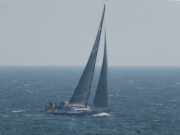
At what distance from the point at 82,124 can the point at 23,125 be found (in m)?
10.5

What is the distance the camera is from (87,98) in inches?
3211

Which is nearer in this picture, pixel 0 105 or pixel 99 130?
pixel 99 130

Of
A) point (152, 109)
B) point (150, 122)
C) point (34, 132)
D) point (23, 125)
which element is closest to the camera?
point (34, 132)

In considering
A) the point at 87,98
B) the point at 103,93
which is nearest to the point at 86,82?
the point at 87,98

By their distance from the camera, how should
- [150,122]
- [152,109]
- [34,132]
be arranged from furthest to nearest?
[152,109]
[150,122]
[34,132]

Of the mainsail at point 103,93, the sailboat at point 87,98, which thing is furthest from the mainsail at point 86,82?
the mainsail at point 103,93

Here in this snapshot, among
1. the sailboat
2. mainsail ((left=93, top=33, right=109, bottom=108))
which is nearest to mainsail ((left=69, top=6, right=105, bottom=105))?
the sailboat

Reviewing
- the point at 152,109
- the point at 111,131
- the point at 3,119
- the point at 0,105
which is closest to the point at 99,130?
the point at 111,131

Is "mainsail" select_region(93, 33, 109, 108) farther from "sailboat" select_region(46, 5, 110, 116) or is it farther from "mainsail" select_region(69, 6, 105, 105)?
"mainsail" select_region(69, 6, 105, 105)

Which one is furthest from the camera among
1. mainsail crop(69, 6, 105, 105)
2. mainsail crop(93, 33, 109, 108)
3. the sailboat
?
mainsail crop(69, 6, 105, 105)

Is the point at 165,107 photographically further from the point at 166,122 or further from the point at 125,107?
the point at 166,122

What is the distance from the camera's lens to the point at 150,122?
77.6 metres

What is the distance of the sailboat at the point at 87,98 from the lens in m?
80.2

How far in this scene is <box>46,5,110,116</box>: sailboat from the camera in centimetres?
8025
